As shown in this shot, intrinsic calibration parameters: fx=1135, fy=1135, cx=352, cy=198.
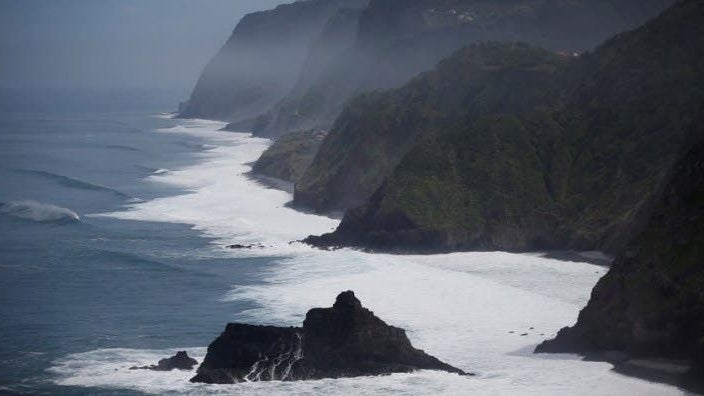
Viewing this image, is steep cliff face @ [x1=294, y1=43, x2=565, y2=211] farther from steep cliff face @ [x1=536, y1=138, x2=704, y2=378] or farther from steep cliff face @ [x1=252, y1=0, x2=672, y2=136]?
steep cliff face @ [x1=252, y1=0, x2=672, y2=136]

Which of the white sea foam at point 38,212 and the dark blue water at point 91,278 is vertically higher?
the white sea foam at point 38,212

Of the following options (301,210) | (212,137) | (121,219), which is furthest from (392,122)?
(212,137)

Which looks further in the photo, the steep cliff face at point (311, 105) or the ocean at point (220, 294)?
the steep cliff face at point (311, 105)

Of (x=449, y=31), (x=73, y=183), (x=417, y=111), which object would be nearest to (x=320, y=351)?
(x=417, y=111)

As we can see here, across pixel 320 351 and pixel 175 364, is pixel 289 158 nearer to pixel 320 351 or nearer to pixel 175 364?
pixel 175 364

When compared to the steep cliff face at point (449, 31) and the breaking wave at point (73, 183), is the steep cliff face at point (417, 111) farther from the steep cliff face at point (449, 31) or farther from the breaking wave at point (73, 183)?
the steep cliff face at point (449, 31)

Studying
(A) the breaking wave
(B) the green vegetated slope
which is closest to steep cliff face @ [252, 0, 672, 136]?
(B) the green vegetated slope

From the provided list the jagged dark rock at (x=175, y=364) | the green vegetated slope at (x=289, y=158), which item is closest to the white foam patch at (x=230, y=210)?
the green vegetated slope at (x=289, y=158)
